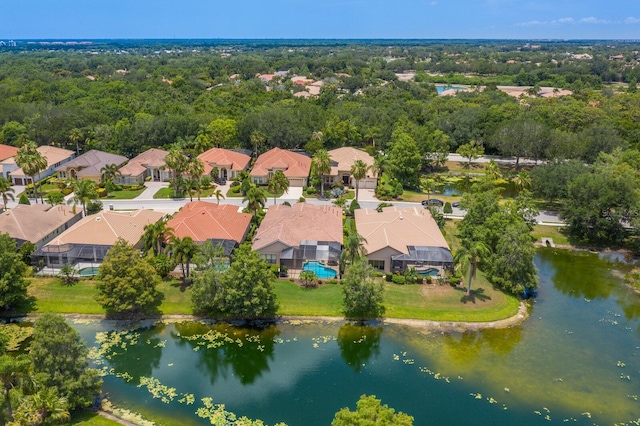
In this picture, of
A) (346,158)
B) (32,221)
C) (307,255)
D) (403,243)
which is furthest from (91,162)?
(403,243)

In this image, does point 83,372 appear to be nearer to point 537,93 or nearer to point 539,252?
point 539,252

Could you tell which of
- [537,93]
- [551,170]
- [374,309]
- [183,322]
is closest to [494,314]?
[374,309]

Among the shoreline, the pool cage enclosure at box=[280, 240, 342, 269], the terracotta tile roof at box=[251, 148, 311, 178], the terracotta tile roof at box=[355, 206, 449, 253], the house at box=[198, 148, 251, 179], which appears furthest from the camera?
the house at box=[198, 148, 251, 179]

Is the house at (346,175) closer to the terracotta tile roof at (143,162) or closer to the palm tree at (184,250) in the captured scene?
the terracotta tile roof at (143,162)

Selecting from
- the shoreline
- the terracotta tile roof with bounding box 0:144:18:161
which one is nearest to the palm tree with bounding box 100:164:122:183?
the terracotta tile roof with bounding box 0:144:18:161

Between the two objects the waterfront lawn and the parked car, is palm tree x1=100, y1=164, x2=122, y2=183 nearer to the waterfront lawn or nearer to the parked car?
the waterfront lawn

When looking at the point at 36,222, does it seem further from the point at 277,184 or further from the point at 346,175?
the point at 346,175

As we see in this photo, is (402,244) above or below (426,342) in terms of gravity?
above
